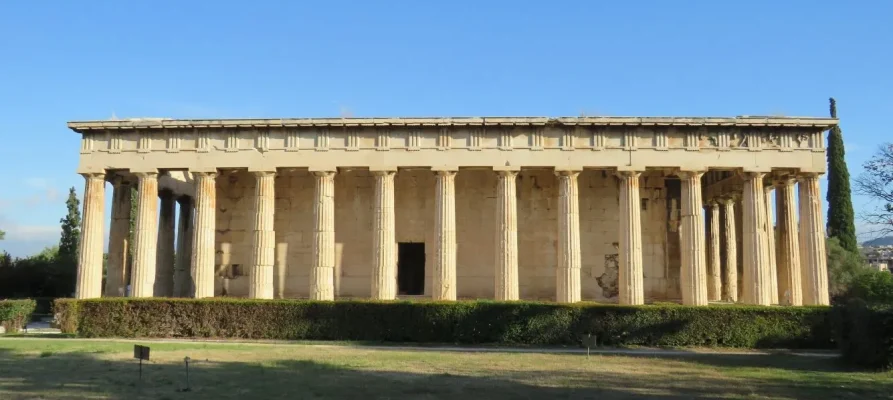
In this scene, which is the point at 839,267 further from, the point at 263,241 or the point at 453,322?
the point at 263,241

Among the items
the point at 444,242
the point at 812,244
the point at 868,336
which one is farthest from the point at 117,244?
the point at 812,244

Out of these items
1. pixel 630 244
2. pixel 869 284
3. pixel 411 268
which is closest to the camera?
pixel 630 244

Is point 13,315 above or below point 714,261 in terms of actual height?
below

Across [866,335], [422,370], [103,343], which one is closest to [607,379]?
[422,370]

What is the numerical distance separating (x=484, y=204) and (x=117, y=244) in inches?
714

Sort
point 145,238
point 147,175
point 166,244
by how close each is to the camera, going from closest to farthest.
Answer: point 145,238, point 147,175, point 166,244

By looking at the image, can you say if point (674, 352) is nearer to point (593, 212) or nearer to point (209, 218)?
point (593, 212)

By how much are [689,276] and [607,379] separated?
1693 centimetres

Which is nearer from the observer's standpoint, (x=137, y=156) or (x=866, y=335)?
(x=866, y=335)

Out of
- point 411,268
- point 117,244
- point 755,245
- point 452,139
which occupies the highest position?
point 452,139

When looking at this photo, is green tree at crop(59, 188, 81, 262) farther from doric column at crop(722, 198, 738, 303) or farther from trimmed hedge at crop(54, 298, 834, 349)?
doric column at crop(722, 198, 738, 303)

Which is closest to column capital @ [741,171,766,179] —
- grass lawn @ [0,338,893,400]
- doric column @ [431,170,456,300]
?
grass lawn @ [0,338,893,400]

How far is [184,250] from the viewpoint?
42062 millimetres

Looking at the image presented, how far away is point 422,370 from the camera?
1889cm
